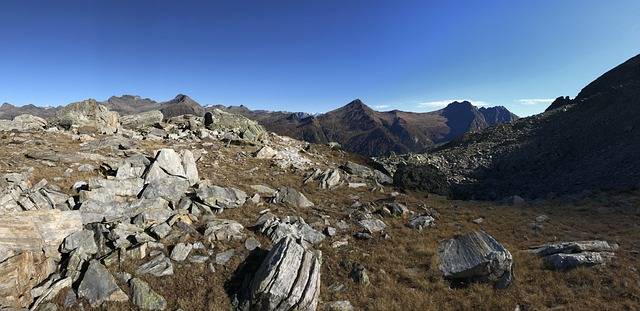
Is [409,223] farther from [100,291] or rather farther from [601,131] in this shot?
[601,131]

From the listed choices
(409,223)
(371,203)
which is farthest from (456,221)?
(371,203)

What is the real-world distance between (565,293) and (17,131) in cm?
4550

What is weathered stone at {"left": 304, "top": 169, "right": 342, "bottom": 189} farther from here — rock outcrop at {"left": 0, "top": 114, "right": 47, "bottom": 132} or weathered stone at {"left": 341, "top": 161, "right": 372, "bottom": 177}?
rock outcrop at {"left": 0, "top": 114, "right": 47, "bottom": 132}

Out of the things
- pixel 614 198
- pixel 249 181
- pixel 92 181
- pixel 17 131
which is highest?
pixel 17 131

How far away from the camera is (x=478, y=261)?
16641 mm

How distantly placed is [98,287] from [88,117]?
37871mm

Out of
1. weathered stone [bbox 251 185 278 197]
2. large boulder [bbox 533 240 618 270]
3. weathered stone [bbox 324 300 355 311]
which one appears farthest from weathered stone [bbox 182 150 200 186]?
large boulder [bbox 533 240 618 270]

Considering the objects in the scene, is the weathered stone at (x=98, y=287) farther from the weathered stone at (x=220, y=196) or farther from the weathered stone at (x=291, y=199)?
the weathered stone at (x=291, y=199)

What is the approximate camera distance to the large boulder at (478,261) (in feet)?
53.4

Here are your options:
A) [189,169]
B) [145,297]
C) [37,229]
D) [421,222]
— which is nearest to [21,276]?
[37,229]

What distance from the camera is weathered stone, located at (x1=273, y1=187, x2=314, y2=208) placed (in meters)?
25.2

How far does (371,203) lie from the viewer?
A: 28000 mm

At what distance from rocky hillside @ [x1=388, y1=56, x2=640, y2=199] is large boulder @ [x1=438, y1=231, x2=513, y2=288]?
19.4 m

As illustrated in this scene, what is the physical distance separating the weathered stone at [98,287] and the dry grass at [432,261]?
45cm
